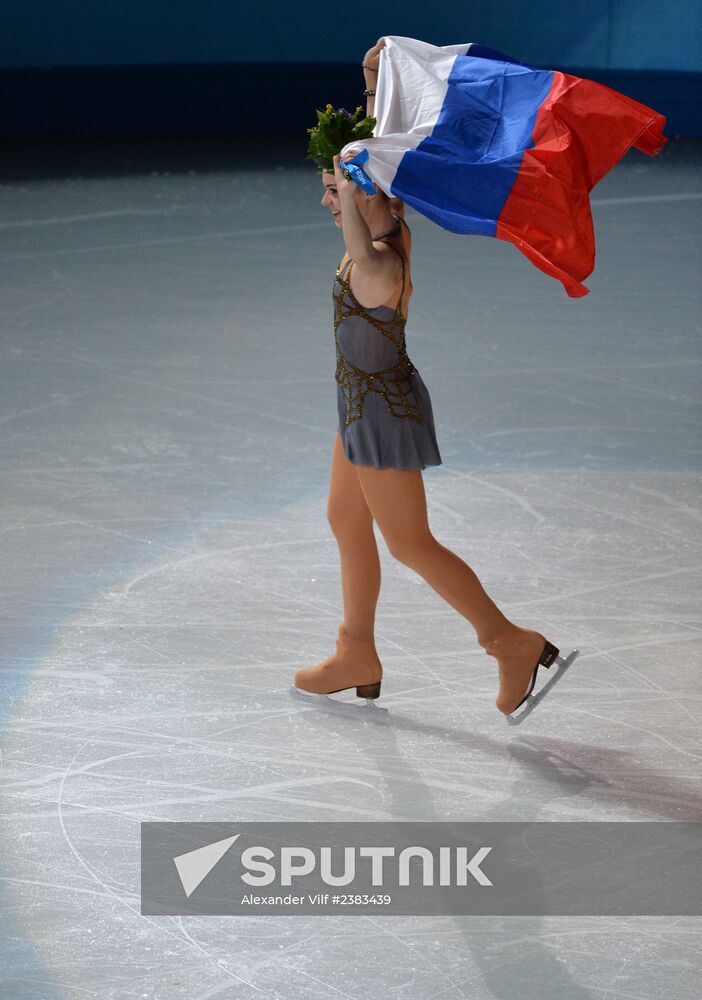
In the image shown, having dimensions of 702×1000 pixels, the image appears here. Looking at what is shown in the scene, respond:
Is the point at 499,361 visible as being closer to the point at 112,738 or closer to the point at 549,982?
the point at 112,738

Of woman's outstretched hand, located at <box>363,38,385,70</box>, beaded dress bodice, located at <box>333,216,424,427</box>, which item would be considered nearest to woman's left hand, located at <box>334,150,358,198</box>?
beaded dress bodice, located at <box>333,216,424,427</box>

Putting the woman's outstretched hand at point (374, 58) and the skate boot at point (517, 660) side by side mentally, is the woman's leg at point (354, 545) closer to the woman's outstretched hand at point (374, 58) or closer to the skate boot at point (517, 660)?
the skate boot at point (517, 660)

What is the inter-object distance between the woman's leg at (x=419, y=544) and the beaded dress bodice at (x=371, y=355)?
0.17 meters

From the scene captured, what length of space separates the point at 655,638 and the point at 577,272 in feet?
4.35

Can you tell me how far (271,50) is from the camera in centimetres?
1296

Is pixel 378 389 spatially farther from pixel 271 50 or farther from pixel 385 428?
pixel 271 50

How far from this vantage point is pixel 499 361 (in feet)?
23.0

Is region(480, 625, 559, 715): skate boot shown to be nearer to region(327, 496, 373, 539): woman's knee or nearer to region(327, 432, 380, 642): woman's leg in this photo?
region(327, 432, 380, 642): woman's leg

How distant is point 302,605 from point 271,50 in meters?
9.70

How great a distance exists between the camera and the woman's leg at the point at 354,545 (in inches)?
148

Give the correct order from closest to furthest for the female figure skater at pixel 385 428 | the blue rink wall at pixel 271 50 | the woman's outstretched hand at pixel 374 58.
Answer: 1. the female figure skater at pixel 385 428
2. the woman's outstretched hand at pixel 374 58
3. the blue rink wall at pixel 271 50

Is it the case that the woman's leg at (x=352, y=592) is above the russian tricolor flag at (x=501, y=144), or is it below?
below

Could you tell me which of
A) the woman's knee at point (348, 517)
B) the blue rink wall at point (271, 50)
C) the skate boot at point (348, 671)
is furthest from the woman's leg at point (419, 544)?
the blue rink wall at point (271, 50)

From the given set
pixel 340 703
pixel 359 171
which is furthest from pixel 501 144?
pixel 340 703
